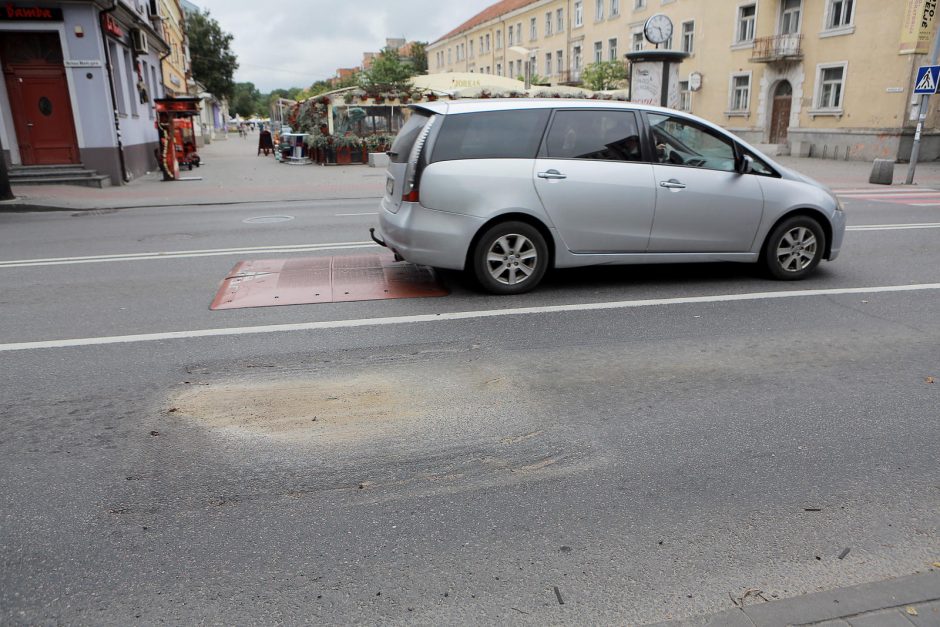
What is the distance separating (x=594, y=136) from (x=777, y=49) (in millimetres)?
30195

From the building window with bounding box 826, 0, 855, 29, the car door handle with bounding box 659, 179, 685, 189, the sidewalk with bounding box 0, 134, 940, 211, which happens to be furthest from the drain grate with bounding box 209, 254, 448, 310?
the building window with bounding box 826, 0, 855, 29

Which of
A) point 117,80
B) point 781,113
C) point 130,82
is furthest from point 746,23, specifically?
point 117,80

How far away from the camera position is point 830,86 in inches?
1190

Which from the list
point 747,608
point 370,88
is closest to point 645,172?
point 747,608

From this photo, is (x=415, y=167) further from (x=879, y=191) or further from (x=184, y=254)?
(x=879, y=191)

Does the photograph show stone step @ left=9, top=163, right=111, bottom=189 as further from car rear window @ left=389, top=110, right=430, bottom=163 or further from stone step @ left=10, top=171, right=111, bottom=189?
car rear window @ left=389, top=110, right=430, bottom=163

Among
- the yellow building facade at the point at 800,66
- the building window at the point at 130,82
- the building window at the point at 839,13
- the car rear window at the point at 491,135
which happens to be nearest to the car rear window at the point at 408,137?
the car rear window at the point at 491,135

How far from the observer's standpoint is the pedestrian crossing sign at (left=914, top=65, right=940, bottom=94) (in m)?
17.1

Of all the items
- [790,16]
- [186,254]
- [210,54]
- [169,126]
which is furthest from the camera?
[210,54]

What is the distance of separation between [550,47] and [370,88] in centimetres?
3232

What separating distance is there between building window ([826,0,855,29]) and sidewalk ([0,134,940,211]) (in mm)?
7168

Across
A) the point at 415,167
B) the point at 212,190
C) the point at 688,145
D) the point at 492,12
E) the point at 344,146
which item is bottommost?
the point at 212,190

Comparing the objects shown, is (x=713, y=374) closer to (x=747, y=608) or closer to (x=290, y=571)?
(x=747, y=608)

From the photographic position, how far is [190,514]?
308cm
